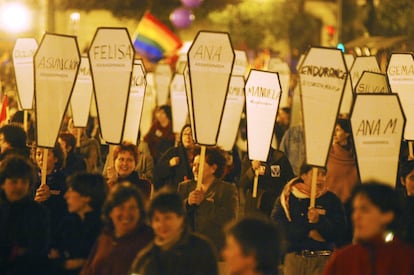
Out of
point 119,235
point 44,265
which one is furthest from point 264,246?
point 44,265

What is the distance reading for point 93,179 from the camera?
864 cm

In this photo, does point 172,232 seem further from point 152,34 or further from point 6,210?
point 152,34

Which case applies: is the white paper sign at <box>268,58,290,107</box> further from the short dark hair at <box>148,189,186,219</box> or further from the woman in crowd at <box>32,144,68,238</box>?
the short dark hair at <box>148,189,186,219</box>

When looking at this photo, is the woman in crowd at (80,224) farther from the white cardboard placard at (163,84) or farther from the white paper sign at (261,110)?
the white cardboard placard at (163,84)

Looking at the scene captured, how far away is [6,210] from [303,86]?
3.28 metres

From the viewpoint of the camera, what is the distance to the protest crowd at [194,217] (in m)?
7.09

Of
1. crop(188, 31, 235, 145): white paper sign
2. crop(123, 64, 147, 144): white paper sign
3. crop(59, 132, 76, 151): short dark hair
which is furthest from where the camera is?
crop(59, 132, 76, 151): short dark hair

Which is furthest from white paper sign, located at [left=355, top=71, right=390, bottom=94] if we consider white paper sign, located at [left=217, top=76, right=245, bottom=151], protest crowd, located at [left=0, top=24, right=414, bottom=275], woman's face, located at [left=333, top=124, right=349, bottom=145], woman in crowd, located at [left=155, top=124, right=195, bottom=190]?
woman in crowd, located at [left=155, top=124, right=195, bottom=190]

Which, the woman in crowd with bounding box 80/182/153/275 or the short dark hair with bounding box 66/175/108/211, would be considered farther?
the short dark hair with bounding box 66/175/108/211

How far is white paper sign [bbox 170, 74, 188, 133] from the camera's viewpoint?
55.9 feet

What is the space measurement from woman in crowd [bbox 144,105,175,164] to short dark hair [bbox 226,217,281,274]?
30.3 ft

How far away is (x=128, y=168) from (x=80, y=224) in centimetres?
247

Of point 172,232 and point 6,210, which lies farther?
point 6,210

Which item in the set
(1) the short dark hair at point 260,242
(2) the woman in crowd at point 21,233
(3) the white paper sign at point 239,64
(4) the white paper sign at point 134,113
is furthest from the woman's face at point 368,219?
(3) the white paper sign at point 239,64
